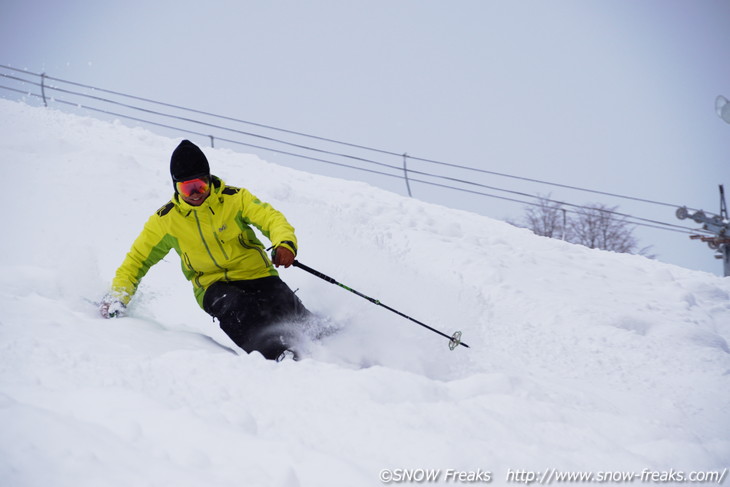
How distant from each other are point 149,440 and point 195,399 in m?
0.48

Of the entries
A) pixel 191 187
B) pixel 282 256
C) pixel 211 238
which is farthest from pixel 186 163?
pixel 282 256

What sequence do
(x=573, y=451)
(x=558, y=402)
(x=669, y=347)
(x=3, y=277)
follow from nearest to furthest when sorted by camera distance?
(x=573, y=451), (x=558, y=402), (x=3, y=277), (x=669, y=347)

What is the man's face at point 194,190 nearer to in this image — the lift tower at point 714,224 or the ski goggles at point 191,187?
the ski goggles at point 191,187

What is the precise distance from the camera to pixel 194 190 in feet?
13.1

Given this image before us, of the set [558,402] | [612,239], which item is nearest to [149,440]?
[558,402]

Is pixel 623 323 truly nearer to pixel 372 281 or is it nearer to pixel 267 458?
pixel 372 281

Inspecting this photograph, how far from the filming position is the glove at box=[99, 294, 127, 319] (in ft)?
13.4

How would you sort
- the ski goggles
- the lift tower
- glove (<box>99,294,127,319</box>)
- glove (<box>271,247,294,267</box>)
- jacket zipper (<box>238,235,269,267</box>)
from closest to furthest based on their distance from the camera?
glove (<box>271,247,294,267</box>) → the ski goggles → glove (<box>99,294,127,319</box>) → jacket zipper (<box>238,235,269,267</box>) → the lift tower

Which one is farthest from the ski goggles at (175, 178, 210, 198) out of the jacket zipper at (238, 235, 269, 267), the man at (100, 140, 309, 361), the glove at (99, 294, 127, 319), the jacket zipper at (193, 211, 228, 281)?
the glove at (99, 294, 127, 319)

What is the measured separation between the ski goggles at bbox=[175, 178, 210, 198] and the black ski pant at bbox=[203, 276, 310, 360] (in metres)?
0.74

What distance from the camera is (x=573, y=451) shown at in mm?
2445

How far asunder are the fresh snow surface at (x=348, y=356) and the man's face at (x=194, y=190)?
954mm

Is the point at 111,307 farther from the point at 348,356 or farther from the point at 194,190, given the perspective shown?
→ the point at 348,356

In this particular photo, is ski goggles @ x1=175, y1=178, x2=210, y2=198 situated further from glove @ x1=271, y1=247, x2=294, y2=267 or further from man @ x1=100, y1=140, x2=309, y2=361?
glove @ x1=271, y1=247, x2=294, y2=267
